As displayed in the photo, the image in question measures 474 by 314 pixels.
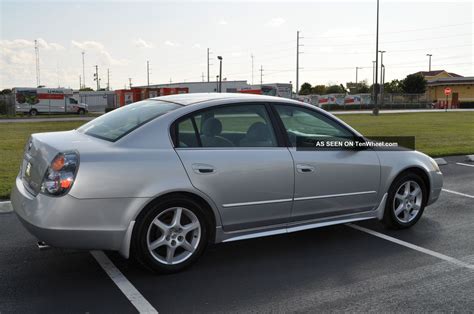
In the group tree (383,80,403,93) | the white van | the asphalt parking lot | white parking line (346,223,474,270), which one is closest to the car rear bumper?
the asphalt parking lot

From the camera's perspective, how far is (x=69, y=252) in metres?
4.64

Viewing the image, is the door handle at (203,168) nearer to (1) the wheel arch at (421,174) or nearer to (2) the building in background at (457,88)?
(1) the wheel arch at (421,174)

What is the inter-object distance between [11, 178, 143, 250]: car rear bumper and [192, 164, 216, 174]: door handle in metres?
0.54

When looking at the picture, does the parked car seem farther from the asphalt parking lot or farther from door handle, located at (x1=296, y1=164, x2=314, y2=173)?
the asphalt parking lot

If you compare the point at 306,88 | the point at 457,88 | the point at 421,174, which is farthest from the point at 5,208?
the point at 306,88

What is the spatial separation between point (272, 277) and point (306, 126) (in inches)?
65.1

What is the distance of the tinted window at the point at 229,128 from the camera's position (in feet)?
13.9

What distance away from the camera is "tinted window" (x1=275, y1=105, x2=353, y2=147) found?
4734mm

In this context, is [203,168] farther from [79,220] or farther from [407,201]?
[407,201]

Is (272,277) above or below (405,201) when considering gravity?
below

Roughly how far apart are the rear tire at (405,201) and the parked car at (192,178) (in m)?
0.04

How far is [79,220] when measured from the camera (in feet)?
12.0

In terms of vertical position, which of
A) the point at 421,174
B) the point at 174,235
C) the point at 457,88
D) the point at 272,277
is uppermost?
the point at 457,88

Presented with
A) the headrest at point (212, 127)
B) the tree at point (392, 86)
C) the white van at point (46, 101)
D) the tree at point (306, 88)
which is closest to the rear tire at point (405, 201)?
the headrest at point (212, 127)
